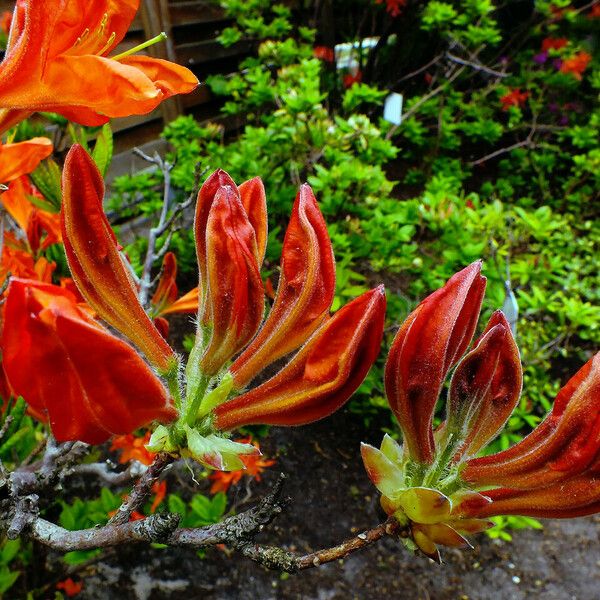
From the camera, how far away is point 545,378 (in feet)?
8.37

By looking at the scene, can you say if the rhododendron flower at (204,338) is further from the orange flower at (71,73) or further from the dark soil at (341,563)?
the dark soil at (341,563)

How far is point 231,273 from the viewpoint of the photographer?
1.68 ft

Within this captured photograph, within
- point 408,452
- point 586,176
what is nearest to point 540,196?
point 586,176

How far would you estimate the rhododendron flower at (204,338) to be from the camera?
1.32 feet

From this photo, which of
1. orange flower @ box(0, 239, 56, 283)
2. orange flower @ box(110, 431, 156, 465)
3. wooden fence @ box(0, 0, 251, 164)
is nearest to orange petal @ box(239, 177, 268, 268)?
orange flower @ box(0, 239, 56, 283)

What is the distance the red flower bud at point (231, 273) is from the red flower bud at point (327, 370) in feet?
0.18

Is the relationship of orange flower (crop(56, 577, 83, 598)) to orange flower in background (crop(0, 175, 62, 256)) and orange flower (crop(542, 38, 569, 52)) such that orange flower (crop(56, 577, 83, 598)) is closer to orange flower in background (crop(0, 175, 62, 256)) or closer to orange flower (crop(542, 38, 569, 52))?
orange flower in background (crop(0, 175, 62, 256))

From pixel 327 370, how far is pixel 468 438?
0.18m

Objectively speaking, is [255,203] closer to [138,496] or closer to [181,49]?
[138,496]

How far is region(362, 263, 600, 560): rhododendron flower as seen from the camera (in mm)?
473

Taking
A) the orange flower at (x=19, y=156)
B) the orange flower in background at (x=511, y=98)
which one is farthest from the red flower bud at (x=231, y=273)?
the orange flower in background at (x=511, y=98)

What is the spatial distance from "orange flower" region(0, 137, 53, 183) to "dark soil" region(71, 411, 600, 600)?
1.43m

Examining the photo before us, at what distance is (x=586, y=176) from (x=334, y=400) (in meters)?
4.33

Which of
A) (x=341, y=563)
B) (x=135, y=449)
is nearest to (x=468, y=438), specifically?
(x=135, y=449)
